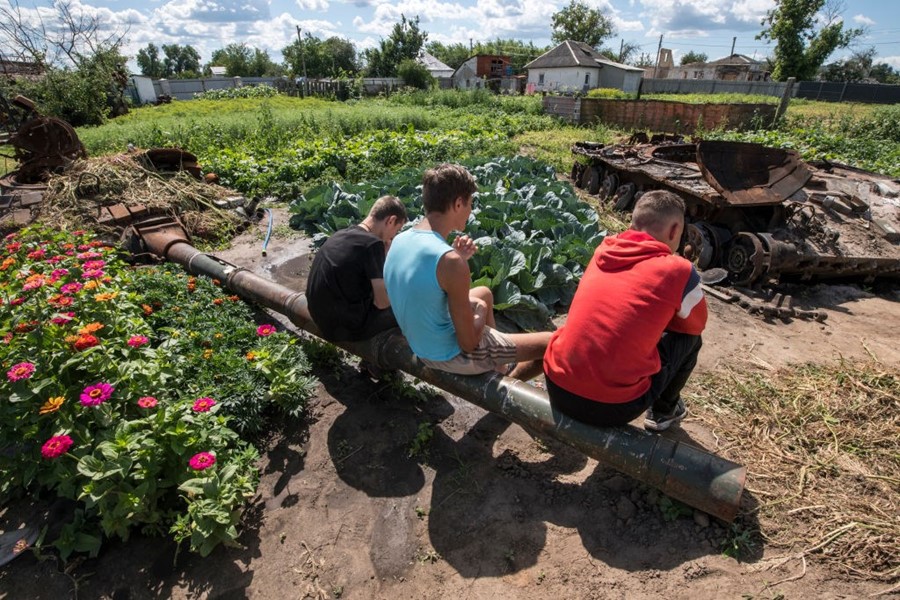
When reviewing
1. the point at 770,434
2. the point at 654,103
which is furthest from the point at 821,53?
the point at 770,434

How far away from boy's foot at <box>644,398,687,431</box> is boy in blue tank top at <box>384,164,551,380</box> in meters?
0.98

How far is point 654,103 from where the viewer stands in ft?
60.3

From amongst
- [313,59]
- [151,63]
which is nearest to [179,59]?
[151,63]

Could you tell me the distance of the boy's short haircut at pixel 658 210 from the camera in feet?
7.92

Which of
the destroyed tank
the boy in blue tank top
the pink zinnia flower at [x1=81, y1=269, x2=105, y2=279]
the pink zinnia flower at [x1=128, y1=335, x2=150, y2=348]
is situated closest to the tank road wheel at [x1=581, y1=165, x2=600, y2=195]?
the destroyed tank

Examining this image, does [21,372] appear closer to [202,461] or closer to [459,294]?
[202,461]

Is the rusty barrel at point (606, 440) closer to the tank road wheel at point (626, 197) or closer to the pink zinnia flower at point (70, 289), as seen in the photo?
the pink zinnia flower at point (70, 289)

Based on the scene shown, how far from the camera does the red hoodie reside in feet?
7.34

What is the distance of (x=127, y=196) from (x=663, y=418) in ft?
25.6

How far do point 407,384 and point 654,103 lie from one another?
1902 centimetres

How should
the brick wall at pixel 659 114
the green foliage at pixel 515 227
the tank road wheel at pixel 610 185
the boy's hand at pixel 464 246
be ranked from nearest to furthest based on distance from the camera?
the boy's hand at pixel 464 246 → the green foliage at pixel 515 227 → the tank road wheel at pixel 610 185 → the brick wall at pixel 659 114

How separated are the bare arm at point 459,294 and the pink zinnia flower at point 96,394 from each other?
174 centimetres

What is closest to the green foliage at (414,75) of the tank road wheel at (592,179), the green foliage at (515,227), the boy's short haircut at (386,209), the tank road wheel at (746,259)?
the tank road wheel at (592,179)

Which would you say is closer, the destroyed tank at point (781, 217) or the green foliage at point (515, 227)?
the green foliage at point (515, 227)
